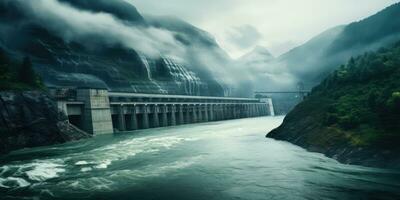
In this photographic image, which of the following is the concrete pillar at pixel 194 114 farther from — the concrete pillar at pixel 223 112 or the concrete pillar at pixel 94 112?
the concrete pillar at pixel 94 112

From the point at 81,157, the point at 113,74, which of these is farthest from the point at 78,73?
the point at 81,157

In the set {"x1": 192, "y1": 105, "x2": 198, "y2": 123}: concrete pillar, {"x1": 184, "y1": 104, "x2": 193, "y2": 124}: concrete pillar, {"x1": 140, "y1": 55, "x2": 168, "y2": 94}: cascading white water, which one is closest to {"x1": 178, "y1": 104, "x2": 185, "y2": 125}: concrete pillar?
{"x1": 184, "y1": 104, "x2": 193, "y2": 124}: concrete pillar

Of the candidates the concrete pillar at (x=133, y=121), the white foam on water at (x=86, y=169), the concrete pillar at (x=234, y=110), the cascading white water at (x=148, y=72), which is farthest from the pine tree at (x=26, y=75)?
the concrete pillar at (x=234, y=110)

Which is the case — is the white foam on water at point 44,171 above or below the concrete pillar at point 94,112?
below

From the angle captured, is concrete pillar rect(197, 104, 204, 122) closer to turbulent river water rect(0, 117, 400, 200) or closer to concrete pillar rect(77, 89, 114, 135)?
concrete pillar rect(77, 89, 114, 135)

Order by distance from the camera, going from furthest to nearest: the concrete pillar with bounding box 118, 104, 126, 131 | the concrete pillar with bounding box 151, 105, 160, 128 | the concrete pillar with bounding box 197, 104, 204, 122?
the concrete pillar with bounding box 197, 104, 204, 122, the concrete pillar with bounding box 151, 105, 160, 128, the concrete pillar with bounding box 118, 104, 126, 131

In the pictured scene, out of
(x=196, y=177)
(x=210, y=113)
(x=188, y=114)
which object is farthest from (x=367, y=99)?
(x=210, y=113)

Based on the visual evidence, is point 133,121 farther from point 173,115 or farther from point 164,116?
point 173,115
